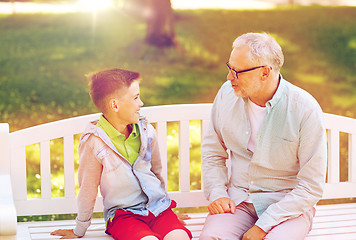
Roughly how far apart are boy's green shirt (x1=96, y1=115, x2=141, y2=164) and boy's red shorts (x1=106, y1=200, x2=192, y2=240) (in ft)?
0.87

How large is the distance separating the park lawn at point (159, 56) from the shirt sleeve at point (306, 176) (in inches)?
158

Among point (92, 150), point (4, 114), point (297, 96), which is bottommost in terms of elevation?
point (4, 114)

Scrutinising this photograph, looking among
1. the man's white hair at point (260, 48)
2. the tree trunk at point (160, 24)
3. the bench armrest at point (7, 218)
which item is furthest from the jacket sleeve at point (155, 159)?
the tree trunk at point (160, 24)

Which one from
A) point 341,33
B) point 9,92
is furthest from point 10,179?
point 341,33

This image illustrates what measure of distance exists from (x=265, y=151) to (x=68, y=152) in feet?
3.36

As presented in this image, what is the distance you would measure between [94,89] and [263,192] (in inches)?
36.6

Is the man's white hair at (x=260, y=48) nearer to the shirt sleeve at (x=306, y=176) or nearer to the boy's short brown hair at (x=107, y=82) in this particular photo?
the shirt sleeve at (x=306, y=176)

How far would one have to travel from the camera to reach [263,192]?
275 centimetres

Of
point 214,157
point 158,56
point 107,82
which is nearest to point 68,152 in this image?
point 107,82

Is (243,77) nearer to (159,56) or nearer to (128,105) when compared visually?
(128,105)

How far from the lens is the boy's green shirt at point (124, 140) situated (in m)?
2.73

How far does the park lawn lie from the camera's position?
7.77 m

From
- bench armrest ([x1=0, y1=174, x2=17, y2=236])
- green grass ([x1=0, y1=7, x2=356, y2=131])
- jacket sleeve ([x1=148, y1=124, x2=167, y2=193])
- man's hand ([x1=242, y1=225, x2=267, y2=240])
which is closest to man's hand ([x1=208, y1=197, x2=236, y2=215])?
man's hand ([x1=242, y1=225, x2=267, y2=240])

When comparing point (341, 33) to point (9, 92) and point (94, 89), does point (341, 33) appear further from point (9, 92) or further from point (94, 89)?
point (94, 89)
